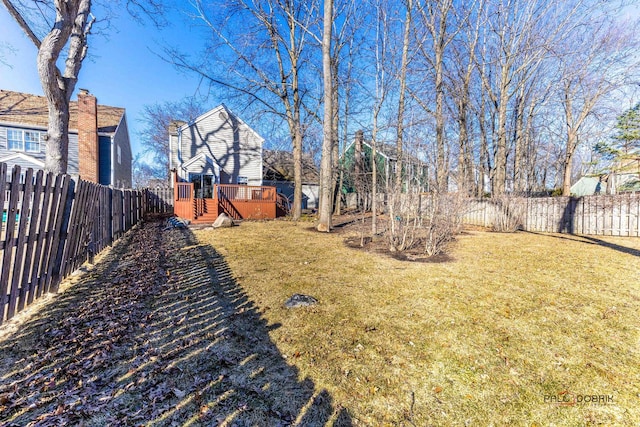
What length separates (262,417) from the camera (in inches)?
72.6

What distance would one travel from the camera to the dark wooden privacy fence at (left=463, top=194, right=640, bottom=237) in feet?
31.7

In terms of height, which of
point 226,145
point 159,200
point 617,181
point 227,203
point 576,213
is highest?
point 226,145

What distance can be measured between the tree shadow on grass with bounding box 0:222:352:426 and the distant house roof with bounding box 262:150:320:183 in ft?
65.0

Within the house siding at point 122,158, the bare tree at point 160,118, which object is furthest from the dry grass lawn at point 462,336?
the bare tree at point 160,118

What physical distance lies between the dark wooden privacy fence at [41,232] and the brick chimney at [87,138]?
1391cm

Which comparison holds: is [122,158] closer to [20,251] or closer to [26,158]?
[26,158]

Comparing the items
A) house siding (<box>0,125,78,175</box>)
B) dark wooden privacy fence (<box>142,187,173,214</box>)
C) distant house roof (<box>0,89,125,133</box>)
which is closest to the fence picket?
dark wooden privacy fence (<box>142,187,173,214</box>)

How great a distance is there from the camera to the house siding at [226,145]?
1811cm

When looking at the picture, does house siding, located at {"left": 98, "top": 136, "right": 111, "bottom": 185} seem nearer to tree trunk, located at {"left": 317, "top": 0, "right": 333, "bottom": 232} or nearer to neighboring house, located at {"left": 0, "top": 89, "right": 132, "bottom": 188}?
neighboring house, located at {"left": 0, "top": 89, "right": 132, "bottom": 188}

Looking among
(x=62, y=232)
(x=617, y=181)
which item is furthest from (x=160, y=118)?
(x=617, y=181)

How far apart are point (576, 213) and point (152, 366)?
1447 centimetres

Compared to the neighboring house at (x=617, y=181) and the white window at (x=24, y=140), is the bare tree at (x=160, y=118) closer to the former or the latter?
the white window at (x=24, y=140)

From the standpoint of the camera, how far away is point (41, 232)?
3348 mm

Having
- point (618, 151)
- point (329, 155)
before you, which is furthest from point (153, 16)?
point (618, 151)
